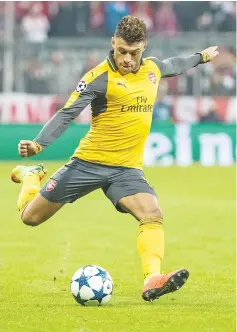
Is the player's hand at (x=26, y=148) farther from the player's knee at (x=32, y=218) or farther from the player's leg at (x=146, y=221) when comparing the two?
the player's knee at (x=32, y=218)

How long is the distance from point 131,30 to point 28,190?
1.94m

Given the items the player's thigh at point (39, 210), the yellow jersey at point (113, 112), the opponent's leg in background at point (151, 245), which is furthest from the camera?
the player's thigh at point (39, 210)

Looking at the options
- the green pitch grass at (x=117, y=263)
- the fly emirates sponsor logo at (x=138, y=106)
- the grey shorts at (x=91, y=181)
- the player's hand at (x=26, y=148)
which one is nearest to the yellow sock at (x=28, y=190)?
the grey shorts at (x=91, y=181)

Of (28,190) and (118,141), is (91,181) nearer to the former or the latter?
(118,141)

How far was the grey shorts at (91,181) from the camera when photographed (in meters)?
8.12

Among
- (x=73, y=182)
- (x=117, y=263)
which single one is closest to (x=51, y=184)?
(x=73, y=182)

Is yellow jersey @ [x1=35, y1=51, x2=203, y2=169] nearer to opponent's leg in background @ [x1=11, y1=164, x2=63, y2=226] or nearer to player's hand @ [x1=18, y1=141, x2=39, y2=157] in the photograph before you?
player's hand @ [x1=18, y1=141, x2=39, y2=157]

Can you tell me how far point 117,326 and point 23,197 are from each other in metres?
2.40

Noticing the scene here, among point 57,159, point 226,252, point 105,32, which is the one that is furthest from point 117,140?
point 105,32

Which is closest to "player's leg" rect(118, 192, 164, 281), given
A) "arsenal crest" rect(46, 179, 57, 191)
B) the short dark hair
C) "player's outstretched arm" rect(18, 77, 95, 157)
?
"arsenal crest" rect(46, 179, 57, 191)

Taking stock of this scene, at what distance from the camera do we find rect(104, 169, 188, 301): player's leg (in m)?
7.55

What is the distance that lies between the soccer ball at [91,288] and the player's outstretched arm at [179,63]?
1.86m

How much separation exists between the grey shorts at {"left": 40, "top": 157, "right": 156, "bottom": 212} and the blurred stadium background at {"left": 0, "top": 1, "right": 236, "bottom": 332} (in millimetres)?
810

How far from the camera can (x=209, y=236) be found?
12.4m
